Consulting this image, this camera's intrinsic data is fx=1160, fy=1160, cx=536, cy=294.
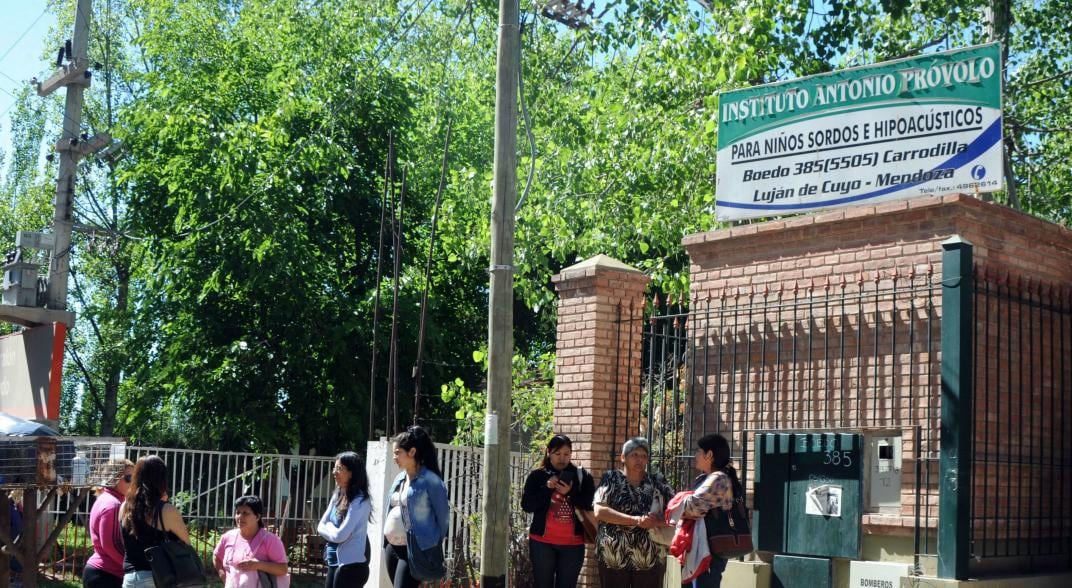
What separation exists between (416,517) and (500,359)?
1396 mm

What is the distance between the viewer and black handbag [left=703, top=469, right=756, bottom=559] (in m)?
7.99


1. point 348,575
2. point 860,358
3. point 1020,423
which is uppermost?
point 860,358

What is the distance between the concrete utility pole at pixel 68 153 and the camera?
16.8m

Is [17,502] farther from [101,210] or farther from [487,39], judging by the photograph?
[101,210]

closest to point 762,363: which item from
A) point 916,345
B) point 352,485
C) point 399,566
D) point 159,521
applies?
point 916,345

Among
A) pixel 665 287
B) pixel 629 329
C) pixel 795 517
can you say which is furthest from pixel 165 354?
pixel 795 517

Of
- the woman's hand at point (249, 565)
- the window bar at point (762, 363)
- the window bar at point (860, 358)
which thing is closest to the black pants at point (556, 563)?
the window bar at point (762, 363)

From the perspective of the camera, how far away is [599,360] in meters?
10.7

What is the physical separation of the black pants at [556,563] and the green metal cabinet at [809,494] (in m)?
1.57

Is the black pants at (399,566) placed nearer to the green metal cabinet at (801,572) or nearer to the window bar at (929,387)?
the green metal cabinet at (801,572)

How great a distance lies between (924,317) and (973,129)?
1.63 metres

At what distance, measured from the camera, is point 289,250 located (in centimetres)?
2169

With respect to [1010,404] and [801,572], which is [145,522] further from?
[1010,404]

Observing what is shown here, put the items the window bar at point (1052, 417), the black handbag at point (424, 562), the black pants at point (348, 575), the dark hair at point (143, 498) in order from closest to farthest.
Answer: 1. the dark hair at point (143, 498)
2. the black handbag at point (424, 562)
3. the black pants at point (348, 575)
4. the window bar at point (1052, 417)
